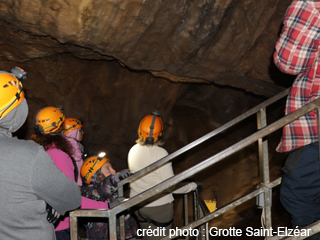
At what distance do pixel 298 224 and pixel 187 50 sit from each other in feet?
10.9

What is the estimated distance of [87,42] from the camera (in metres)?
4.71

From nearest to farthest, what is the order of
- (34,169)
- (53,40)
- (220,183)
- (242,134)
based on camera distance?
(34,169)
(53,40)
(220,183)
(242,134)

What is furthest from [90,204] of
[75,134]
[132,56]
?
[132,56]

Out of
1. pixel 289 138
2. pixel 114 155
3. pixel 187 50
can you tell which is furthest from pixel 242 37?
pixel 114 155

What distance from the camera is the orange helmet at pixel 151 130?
3.98 metres

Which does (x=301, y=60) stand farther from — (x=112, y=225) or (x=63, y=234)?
(x=63, y=234)

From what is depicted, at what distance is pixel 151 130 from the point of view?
4.05 m

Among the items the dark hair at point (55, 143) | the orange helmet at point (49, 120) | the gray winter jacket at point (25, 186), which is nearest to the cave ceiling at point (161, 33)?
the orange helmet at point (49, 120)

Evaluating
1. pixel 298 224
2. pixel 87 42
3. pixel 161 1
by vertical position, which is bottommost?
pixel 298 224

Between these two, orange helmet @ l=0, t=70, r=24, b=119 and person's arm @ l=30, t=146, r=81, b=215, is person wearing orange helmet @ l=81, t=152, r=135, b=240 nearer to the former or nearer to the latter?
person's arm @ l=30, t=146, r=81, b=215

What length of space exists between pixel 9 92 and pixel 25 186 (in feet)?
1.81

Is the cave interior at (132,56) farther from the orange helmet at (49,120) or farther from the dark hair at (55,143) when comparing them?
the dark hair at (55,143)

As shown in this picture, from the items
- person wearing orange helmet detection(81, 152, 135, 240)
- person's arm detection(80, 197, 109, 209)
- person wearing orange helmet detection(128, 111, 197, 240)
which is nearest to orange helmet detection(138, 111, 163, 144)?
person wearing orange helmet detection(128, 111, 197, 240)

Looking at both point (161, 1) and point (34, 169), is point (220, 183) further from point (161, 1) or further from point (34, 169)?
point (34, 169)
